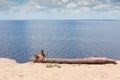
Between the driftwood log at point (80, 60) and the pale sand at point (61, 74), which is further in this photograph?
the driftwood log at point (80, 60)

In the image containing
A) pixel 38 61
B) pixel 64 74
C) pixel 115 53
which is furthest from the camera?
pixel 115 53

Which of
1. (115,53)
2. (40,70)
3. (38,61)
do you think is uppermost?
(40,70)

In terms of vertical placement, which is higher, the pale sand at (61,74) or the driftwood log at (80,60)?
the pale sand at (61,74)

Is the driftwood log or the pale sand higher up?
the pale sand

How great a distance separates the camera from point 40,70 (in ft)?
A: 89.0

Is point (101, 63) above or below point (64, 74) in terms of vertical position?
below

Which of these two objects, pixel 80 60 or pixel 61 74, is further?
pixel 80 60

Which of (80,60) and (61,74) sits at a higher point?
(61,74)

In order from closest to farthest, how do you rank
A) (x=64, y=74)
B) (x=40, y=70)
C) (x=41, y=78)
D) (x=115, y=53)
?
(x=41, y=78) < (x=64, y=74) < (x=40, y=70) < (x=115, y=53)

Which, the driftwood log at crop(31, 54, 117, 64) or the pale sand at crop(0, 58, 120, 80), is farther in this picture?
the driftwood log at crop(31, 54, 117, 64)

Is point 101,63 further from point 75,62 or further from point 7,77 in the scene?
point 7,77

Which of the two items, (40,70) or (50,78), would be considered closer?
(50,78)

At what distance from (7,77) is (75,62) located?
11.3 meters

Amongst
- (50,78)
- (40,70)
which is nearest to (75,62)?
(40,70)
